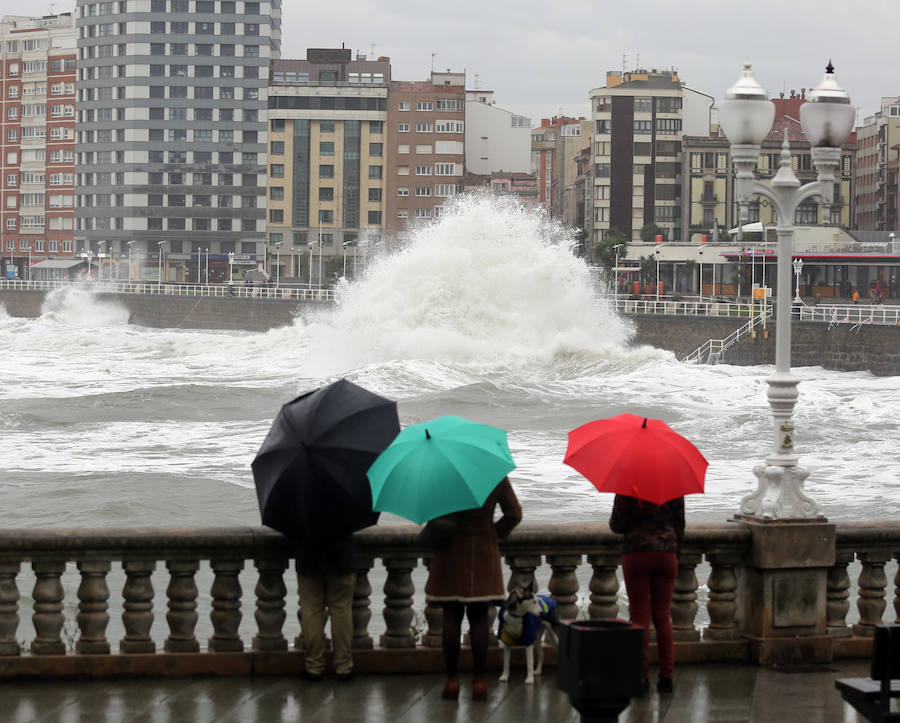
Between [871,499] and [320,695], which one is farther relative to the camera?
[871,499]

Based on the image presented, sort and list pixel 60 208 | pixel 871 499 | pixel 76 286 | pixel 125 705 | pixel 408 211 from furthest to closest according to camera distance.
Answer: pixel 60 208
pixel 408 211
pixel 76 286
pixel 871 499
pixel 125 705

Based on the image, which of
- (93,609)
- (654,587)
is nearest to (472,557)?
(654,587)

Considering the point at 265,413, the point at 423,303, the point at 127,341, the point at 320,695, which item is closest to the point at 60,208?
the point at 127,341

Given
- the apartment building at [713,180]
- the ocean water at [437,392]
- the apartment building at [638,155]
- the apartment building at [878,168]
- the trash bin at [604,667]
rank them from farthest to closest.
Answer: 1. the apartment building at [878,168]
2. the apartment building at [638,155]
3. the apartment building at [713,180]
4. the ocean water at [437,392]
5. the trash bin at [604,667]

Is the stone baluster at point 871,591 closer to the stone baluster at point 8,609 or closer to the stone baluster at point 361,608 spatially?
the stone baluster at point 361,608

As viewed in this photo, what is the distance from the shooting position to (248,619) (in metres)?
12.0

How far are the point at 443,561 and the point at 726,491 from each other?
14197mm

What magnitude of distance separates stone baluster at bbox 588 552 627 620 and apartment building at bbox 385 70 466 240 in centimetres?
10449

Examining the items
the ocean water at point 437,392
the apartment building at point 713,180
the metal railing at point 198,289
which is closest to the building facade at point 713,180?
the apartment building at point 713,180

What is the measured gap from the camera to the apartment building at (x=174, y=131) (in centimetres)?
11731

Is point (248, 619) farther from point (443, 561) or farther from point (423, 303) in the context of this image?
point (423, 303)

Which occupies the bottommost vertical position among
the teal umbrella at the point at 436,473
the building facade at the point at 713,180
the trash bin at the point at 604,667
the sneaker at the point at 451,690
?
the sneaker at the point at 451,690

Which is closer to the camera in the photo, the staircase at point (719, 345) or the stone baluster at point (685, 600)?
the stone baluster at point (685, 600)

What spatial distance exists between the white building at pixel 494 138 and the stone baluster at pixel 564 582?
4538 inches
